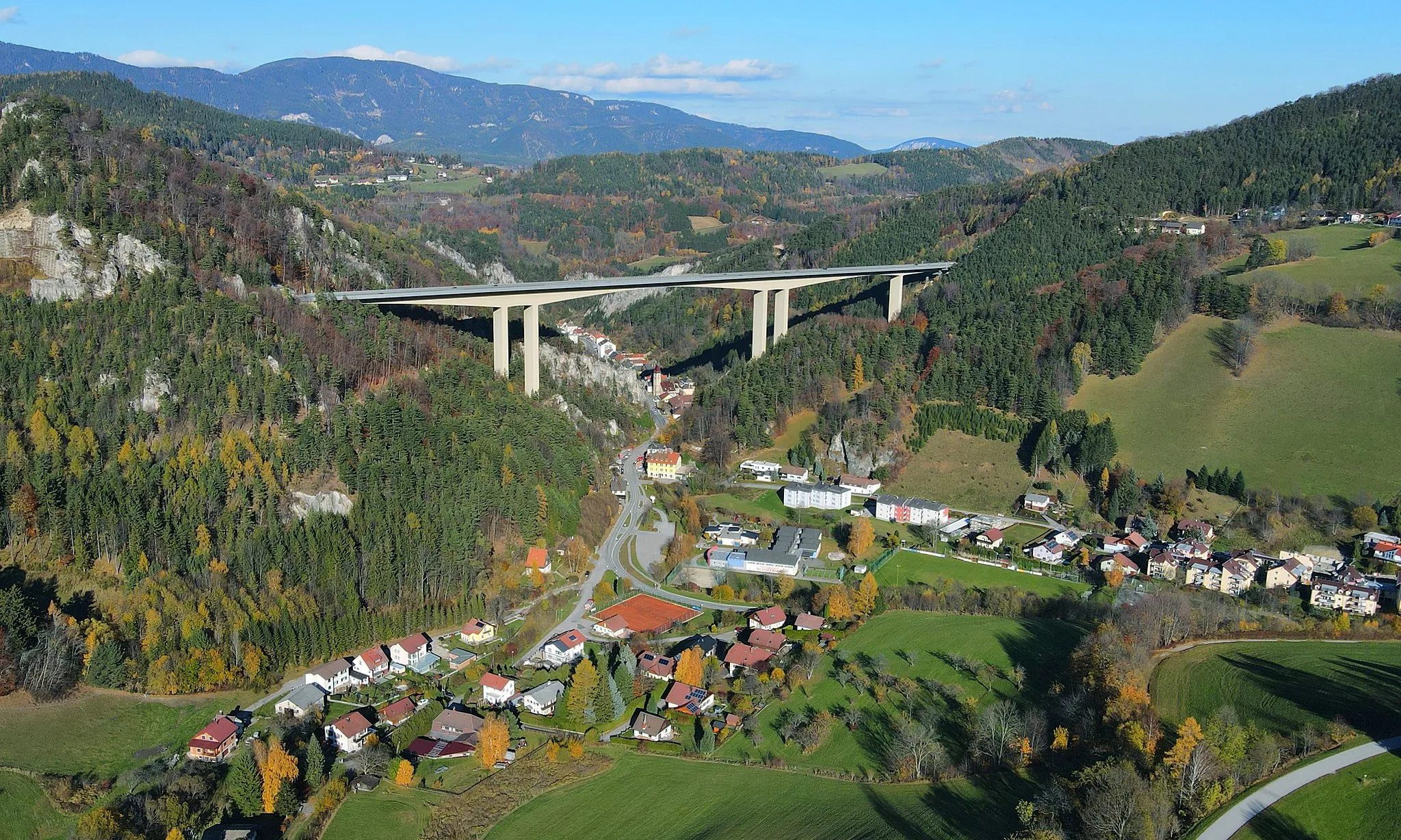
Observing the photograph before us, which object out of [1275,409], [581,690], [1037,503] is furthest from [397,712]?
[1275,409]

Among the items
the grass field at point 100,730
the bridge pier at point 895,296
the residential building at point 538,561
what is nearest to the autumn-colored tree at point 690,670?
the residential building at point 538,561

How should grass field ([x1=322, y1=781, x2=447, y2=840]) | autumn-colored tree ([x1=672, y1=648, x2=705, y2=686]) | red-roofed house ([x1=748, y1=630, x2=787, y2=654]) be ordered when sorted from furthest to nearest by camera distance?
red-roofed house ([x1=748, y1=630, x2=787, y2=654]) → autumn-colored tree ([x1=672, y1=648, x2=705, y2=686]) → grass field ([x1=322, y1=781, x2=447, y2=840])

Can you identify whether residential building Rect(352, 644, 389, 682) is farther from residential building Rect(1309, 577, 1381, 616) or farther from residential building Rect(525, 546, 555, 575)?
residential building Rect(1309, 577, 1381, 616)

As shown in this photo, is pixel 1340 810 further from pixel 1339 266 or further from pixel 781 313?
pixel 781 313

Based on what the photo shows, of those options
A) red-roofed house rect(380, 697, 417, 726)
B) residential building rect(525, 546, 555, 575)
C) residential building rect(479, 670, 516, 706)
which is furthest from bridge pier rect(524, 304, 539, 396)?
red-roofed house rect(380, 697, 417, 726)

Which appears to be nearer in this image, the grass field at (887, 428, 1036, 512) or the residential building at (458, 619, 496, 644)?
the residential building at (458, 619, 496, 644)

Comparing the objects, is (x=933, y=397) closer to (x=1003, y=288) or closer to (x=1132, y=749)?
(x=1003, y=288)
